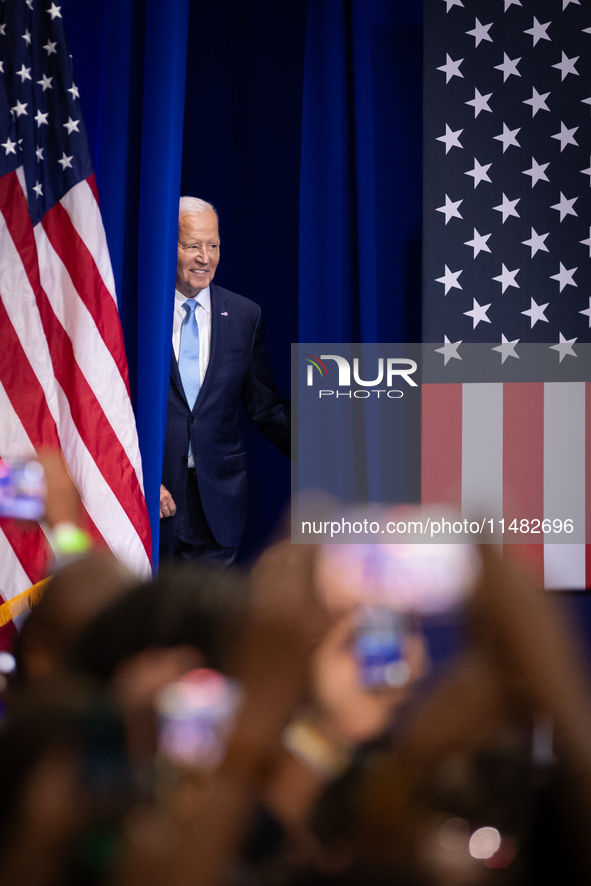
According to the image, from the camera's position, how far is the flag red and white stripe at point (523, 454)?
7.41 ft

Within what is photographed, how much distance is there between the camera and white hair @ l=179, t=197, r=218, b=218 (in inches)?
96.2

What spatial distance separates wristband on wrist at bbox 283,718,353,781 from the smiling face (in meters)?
2.32

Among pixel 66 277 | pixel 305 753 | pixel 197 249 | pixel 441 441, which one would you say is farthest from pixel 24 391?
pixel 305 753

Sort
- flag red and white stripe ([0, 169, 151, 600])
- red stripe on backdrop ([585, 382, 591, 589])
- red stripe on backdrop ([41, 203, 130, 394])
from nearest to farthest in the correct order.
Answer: flag red and white stripe ([0, 169, 151, 600]) < red stripe on backdrop ([41, 203, 130, 394]) < red stripe on backdrop ([585, 382, 591, 589])

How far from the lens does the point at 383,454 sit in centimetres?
244

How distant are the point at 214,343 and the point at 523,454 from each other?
43.7 inches

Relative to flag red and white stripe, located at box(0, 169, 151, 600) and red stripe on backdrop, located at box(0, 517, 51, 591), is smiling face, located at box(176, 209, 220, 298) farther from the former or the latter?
red stripe on backdrop, located at box(0, 517, 51, 591)

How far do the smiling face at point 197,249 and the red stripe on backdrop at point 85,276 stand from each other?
0.40 m

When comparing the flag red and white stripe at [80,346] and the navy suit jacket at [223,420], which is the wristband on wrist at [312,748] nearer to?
the flag red and white stripe at [80,346]

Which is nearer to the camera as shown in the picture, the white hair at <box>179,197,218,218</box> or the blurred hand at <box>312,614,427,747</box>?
the blurred hand at <box>312,614,427,747</box>

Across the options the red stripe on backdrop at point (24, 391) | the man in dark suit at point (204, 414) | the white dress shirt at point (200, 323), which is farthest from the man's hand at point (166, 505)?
the red stripe on backdrop at point (24, 391)

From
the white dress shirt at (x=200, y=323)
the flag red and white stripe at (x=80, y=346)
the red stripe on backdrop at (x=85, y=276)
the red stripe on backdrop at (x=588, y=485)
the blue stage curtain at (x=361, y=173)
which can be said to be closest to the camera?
the flag red and white stripe at (x=80, y=346)

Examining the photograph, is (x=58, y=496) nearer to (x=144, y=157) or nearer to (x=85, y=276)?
(x=85, y=276)

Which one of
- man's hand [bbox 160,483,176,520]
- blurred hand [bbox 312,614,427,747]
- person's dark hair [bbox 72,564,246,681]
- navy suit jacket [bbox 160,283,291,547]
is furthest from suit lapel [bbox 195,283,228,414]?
blurred hand [bbox 312,614,427,747]
